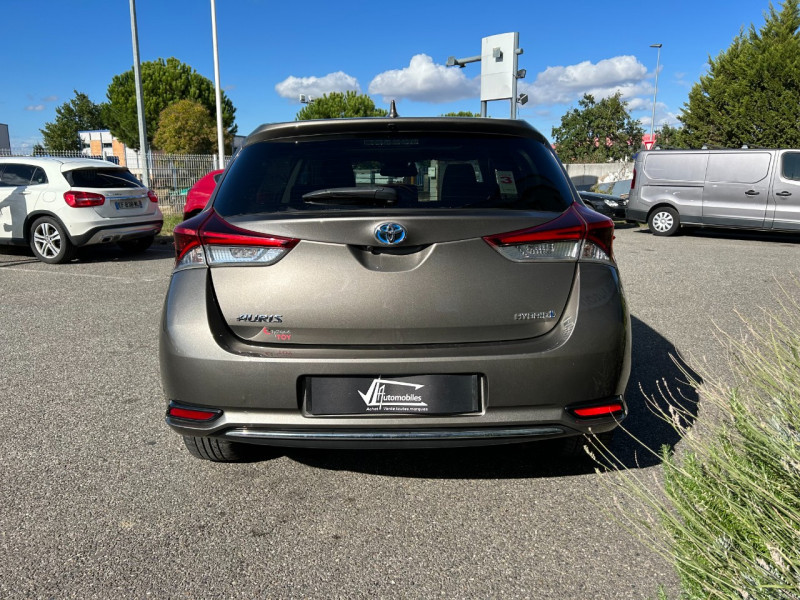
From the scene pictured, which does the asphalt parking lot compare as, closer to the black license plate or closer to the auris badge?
the black license plate

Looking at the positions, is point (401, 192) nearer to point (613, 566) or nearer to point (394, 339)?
point (394, 339)

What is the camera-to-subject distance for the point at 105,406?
12.8 feet

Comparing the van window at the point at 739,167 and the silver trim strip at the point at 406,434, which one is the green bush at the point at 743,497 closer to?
the silver trim strip at the point at 406,434

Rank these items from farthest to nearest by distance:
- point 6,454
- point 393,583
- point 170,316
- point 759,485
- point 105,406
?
1. point 105,406
2. point 6,454
3. point 170,316
4. point 393,583
5. point 759,485

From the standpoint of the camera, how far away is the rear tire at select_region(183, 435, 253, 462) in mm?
2959

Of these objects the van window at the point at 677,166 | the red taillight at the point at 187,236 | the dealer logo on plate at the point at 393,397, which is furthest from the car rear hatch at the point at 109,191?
the van window at the point at 677,166

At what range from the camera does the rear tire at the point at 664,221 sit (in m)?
14.8

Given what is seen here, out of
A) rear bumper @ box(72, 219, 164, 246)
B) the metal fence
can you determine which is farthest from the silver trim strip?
the metal fence

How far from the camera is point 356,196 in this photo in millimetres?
2566

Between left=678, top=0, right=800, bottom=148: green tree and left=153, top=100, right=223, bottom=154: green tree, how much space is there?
26.5 metres

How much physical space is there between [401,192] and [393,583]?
144 cm

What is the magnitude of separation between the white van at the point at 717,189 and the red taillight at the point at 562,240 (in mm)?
12801

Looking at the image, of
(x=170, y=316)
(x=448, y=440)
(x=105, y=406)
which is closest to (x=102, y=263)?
(x=105, y=406)

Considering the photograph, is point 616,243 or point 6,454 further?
point 616,243
